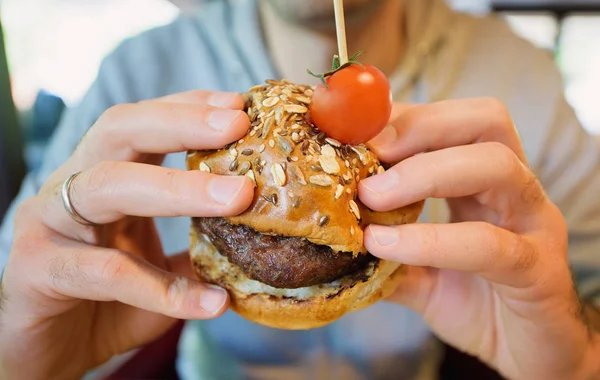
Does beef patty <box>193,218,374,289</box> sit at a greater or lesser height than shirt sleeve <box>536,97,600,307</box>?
greater

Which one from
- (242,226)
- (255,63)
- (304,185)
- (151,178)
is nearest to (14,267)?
(151,178)

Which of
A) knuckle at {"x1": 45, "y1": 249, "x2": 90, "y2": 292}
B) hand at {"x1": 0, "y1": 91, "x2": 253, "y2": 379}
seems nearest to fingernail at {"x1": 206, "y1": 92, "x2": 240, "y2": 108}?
hand at {"x1": 0, "y1": 91, "x2": 253, "y2": 379}

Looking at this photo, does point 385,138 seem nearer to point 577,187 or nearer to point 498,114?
point 498,114

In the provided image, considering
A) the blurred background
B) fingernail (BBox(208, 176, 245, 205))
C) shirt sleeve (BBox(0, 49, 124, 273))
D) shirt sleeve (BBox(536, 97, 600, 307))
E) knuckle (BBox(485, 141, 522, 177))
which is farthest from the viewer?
the blurred background

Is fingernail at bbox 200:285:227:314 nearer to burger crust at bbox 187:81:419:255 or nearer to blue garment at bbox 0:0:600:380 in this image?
burger crust at bbox 187:81:419:255

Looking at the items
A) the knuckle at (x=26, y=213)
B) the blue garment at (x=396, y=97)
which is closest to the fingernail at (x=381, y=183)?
the knuckle at (x=26, y=213)

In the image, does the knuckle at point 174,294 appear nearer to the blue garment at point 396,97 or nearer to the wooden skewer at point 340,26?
the wooden skewer at point 340,26

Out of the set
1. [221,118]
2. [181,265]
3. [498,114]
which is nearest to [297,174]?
[221,118]

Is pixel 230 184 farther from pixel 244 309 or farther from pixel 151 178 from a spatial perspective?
pixel 244 309
